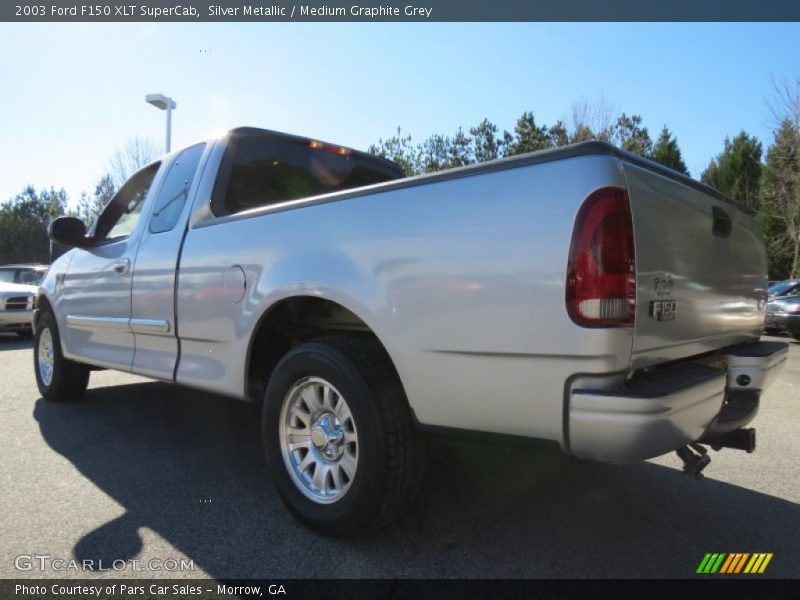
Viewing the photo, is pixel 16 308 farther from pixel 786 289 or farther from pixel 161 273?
pixel 786 289

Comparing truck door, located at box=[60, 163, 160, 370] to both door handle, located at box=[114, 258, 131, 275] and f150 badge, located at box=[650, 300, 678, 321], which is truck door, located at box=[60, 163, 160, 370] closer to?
door handle, located at box=[114, 258, 131, 275]

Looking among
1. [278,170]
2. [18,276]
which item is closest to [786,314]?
[278,170]

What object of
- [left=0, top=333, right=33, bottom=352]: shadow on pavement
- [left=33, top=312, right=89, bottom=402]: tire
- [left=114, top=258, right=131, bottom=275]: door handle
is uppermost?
[left=114, top=258, right=131, bottom=275]: door handle

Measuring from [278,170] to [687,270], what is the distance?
2.70 m

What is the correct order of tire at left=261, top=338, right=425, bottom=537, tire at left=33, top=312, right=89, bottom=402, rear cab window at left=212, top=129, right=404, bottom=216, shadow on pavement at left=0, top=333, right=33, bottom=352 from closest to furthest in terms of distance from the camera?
tire at left=261, top=338, right=425, bottom=537
rear cab window at left=212, top=129, right=404, bottom=216
tire at left=33, top=312, right=89, bottom=402
shadow on pavement at left=0, top=333, right=33, bottom=352

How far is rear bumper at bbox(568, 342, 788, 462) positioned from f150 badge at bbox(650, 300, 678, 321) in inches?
8.5

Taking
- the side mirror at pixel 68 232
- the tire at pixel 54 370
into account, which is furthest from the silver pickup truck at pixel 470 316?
the tire at pixel 54 370

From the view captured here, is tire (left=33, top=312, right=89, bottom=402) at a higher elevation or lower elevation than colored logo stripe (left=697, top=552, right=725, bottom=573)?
higher

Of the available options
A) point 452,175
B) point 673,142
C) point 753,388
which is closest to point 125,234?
point 452,175

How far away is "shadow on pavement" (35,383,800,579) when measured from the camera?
242cm

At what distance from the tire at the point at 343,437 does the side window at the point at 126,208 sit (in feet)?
7.67

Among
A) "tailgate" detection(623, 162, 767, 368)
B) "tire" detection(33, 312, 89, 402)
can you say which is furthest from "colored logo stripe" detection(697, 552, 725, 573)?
"tire" detection(33, 312, 89, 402)

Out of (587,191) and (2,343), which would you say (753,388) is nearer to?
(587,191)

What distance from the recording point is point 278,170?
3.96 metres
